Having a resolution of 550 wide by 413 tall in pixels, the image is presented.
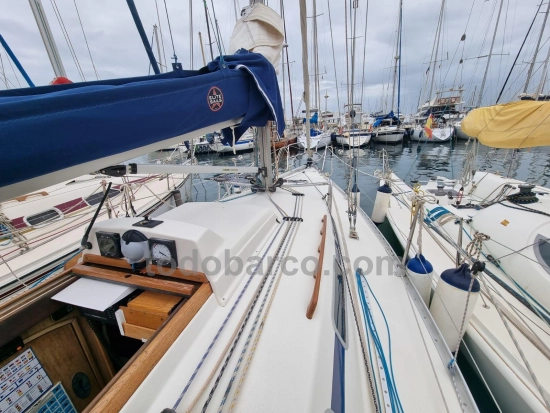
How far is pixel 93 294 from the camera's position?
1.27 m

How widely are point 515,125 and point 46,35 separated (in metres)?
7.64

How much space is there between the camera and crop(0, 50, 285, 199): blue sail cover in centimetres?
78

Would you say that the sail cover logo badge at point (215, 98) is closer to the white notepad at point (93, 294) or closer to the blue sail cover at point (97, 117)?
the blue sail cover at point (97, 117)

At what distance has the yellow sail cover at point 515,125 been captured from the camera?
12.3ft

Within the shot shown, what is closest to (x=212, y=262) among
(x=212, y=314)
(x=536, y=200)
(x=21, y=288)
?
(x=212, y=314)

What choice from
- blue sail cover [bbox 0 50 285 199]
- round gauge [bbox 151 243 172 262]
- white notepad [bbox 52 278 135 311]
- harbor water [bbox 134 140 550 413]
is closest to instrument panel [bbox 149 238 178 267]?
round gauge [bbox 151 243 172 262]

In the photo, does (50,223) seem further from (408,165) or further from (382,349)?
(408,165)

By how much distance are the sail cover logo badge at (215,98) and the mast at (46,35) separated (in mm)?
3772

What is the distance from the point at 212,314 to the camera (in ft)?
4.05

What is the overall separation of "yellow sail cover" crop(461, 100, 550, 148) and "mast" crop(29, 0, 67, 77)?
295 inches

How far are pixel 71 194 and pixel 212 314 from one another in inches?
205

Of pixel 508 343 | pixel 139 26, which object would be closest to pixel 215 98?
pixel 139 26

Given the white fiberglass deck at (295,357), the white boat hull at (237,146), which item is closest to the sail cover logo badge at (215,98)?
the white fiberglass deck at (295,357)

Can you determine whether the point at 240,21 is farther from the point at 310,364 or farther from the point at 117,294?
the point at 310,364
